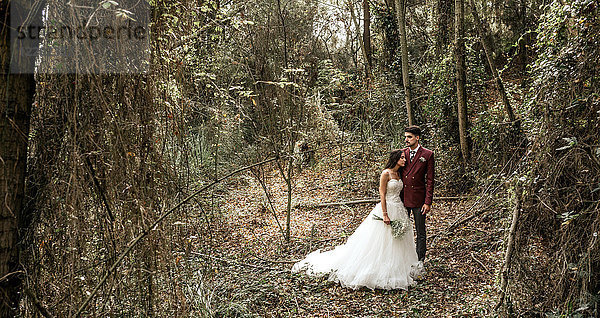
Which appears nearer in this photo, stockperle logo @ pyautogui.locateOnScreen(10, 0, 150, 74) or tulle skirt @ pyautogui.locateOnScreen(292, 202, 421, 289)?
stockperle logo @ pyautogui.locateOnScreen(10, 0, 150, 74)

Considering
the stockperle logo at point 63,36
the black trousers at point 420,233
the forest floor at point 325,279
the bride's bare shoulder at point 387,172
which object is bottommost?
the forest floor at point 325,279

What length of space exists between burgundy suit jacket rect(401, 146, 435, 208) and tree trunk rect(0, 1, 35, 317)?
4.50 metres

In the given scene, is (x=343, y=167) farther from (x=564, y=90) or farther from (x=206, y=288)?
(x=564, y=90)

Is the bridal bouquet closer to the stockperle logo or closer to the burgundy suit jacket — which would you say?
the burgundy suit jacket

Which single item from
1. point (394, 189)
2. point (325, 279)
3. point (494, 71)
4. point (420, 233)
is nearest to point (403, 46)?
point (494, 71)

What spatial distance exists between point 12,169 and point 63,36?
31.6 inches

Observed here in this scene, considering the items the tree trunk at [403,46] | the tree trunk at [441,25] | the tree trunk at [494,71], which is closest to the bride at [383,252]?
the tree trunk at [494,71]

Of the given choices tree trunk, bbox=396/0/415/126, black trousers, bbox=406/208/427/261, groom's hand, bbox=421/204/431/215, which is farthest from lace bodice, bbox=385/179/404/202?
tree trunk, bbox=396/0/415/126

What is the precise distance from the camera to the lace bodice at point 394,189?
5.89m

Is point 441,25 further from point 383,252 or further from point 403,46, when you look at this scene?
point 383,252

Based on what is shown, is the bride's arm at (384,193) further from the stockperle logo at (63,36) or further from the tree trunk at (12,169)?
the tree trunk at (12,169)

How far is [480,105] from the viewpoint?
8.81m

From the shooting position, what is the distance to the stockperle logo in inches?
90.9

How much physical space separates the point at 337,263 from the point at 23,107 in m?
4.47
